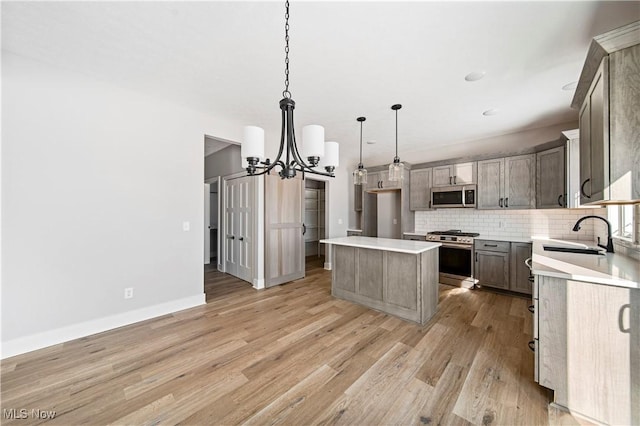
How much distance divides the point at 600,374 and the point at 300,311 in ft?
8.68

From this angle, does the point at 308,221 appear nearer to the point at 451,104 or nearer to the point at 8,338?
the point at 451,104

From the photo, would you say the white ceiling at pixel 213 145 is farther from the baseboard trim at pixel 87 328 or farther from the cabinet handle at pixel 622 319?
the cabinet handle at pixel 622 319

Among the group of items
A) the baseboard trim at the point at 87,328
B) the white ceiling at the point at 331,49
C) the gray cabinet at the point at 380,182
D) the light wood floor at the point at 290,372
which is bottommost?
the light wood floor at the point at 290,372

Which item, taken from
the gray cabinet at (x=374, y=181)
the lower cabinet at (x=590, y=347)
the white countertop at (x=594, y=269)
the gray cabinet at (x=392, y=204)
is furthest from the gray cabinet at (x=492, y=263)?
the lower cabinet at (x=590, y=347)

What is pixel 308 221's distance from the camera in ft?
24.3

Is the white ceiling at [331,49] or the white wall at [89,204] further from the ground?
the white ceiling at [331,49]

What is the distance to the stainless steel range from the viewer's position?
4172mm

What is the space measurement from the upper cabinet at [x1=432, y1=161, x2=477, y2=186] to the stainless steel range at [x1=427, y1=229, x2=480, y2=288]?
95cm

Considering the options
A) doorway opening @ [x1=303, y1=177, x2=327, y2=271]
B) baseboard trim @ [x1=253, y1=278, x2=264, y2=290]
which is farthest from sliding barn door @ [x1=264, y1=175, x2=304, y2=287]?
doorway opening @ [x1=303, y1=177, x2=327, y2=271]

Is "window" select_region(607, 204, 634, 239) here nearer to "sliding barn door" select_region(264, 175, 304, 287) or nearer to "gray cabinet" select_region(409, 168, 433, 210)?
"gray cabinet" select_region(409, 168, 433, 210)

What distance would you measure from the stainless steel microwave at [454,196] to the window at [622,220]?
64.8 inches

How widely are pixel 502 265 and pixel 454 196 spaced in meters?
1.38

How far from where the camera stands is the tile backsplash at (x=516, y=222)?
3725 mm

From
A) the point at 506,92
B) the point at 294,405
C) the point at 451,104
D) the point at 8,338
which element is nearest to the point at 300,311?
the point at 294,405
